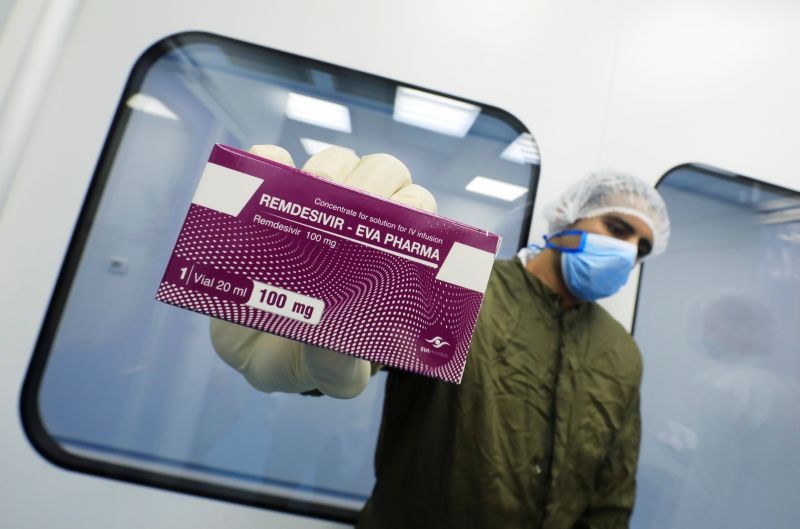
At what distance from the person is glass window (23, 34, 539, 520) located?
0.54 feet

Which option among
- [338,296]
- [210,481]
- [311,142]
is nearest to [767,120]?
[311,142]

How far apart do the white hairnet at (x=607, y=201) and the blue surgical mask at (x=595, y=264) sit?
0.06 metres

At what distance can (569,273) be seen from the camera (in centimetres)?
104

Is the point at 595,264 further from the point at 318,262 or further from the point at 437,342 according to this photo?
the point at 318,262

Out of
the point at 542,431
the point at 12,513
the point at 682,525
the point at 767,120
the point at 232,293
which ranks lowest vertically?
the point at 12,513

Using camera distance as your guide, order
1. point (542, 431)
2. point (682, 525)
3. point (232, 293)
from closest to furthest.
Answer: point (232, 293)
point (542, 431)
point (682, 525)

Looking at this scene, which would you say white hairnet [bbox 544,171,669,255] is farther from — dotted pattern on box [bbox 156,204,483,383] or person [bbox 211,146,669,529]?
dotted pattern on box [bbox 156,204,483,383]

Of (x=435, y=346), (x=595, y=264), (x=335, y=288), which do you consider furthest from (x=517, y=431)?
(x=335, y=288)

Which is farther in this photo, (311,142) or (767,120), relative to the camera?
(767,120)

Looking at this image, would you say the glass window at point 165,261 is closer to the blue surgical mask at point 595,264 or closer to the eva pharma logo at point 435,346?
the blue surgical mask at point 595,264

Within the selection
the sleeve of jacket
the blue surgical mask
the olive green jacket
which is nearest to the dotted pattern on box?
the olive green jacket

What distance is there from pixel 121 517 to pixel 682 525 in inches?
63.1

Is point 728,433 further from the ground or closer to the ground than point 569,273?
closer to the ground

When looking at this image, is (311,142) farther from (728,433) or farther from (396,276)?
(728,433)
